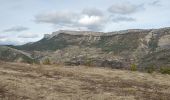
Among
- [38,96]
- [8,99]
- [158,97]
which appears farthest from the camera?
[158,97]

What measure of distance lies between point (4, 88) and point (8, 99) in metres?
4.43

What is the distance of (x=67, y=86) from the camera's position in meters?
40.2

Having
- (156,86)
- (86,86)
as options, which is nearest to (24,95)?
(86,86)

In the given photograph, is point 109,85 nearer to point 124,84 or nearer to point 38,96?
point 124,84

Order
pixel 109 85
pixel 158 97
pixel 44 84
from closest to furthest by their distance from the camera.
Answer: pixel 158 97 < pixel 44 84 < pixel 109 85

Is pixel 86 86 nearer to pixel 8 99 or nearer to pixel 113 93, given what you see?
pixel 113 93

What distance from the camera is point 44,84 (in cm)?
3988

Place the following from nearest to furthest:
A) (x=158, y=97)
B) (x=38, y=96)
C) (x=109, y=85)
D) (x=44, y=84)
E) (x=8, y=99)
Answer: (x=8, y=99), (x=38, y=96), (x=158, y=97), (x=44, y=84), (x=109, y=85)

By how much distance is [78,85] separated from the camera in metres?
41.0

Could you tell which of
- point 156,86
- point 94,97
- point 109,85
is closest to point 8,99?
point 94,97

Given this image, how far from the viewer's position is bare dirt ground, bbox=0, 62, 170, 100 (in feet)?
115

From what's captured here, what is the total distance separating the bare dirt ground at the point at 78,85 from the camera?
35.1 m

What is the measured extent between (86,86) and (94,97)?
19.3ft

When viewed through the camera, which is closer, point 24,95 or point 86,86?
point 24,95
